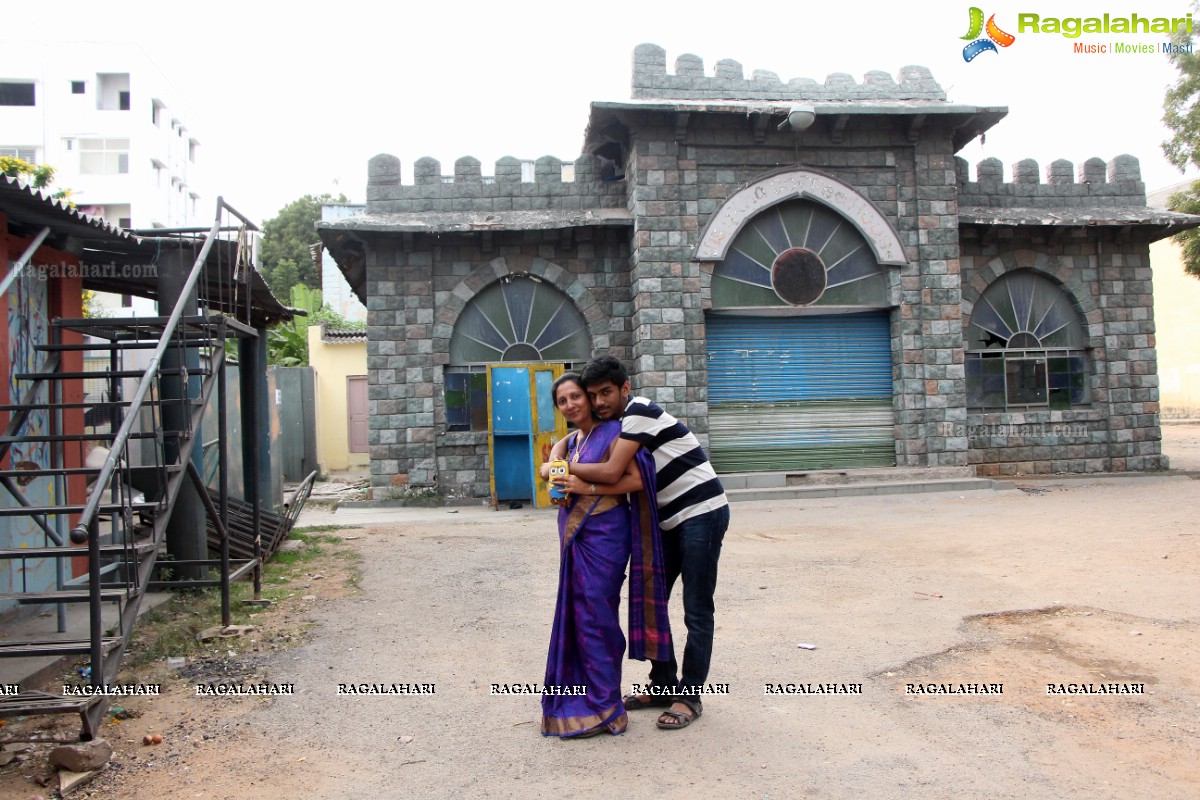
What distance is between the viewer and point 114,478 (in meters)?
5.57

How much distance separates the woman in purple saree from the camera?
3832 mm

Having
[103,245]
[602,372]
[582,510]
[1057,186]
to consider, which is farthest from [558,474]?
[1057,186]

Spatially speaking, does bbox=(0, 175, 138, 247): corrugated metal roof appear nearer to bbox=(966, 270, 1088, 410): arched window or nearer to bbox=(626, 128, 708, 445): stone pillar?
bbox=(626, 128, 708, 445): stone pillar

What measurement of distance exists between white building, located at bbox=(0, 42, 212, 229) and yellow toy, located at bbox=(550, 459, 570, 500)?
36.9 metres

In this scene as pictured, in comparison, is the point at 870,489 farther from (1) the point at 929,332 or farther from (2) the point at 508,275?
(2) the point at 508,275

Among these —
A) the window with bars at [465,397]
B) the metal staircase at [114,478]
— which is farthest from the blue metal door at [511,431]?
the metal staircase at [114,478]

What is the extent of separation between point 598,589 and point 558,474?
521mm

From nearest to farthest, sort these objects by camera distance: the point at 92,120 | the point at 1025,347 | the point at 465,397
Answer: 1. the point at 465,397
2. the point at 1025,347
3. the point at 92,120

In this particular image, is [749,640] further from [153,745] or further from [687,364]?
[687,364]

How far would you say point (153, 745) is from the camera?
387 cm

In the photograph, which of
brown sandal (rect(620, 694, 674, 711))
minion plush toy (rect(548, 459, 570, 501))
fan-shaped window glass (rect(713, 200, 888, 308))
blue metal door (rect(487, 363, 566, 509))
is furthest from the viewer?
fan-shaped window glass (rect(713, 200, 888, 308))

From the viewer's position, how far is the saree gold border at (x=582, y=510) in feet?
12.7

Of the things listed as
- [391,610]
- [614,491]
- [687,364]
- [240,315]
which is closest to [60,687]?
[391,610]

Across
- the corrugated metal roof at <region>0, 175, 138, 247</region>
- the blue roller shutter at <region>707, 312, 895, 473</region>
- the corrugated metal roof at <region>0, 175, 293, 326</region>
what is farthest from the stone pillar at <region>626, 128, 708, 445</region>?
the corrugated metal roof at <region>0, 175, 138, 247</region>
